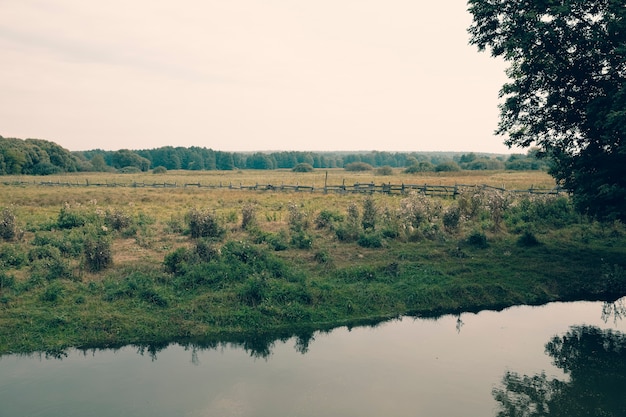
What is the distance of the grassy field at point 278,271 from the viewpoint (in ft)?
40.7

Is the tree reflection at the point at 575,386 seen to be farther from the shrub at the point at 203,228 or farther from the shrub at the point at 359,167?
the shrub at the point at 359,167

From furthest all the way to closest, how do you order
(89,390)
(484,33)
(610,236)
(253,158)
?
1. (253,158)
2. (610,236)
3. (484,33)
4. (89,390)

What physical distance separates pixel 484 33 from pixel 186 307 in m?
13.7

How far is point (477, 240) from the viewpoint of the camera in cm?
1920

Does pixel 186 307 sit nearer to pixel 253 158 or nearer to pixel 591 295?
pixel 591 295

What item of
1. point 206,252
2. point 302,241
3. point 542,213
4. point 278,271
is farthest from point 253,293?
point 542,213

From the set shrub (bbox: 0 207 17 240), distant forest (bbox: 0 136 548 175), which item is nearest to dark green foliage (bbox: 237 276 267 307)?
shrub (bbox: 0 207 17 240)

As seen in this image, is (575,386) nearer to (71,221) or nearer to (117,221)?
(117,221)

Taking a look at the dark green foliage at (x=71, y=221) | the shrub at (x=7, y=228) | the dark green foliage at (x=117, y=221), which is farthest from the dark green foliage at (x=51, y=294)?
the dark green foliage at (x=71, y=221)

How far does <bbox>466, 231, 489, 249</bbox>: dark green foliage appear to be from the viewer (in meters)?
19.1

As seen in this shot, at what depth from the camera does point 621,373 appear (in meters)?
10.1

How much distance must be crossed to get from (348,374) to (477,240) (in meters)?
11.0

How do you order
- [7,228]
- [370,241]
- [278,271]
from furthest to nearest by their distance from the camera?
1. [7,228]
2. [370,241]
3. [278,271]

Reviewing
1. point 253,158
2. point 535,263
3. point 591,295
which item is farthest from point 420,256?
point 253,158
